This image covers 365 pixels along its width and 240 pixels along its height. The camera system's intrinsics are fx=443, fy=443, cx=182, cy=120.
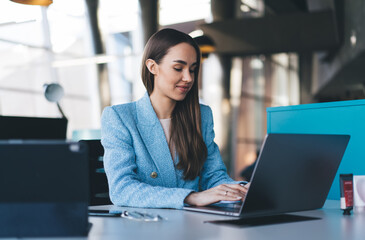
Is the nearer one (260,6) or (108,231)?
(108,231)

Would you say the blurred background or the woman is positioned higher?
the blurred background

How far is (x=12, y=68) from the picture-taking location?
7320mm

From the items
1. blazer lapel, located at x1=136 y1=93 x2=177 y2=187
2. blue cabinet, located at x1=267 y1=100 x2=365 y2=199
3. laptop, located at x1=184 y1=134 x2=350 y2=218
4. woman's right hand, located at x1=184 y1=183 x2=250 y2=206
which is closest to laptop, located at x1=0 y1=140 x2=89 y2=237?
laptop, located at x1=184 y1=134 x2=350 y2=218

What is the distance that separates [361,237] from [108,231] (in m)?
0.64

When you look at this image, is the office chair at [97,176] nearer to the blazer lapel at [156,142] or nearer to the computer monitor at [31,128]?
the computer monitor at [31,128]

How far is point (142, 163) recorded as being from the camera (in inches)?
74.4

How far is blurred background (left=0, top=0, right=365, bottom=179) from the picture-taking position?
23.9ft

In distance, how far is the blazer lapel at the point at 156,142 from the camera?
1.94 meters

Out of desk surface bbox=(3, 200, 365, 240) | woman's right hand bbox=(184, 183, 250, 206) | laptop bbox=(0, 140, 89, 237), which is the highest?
laptop bbox=(0, 140, 89, 237)

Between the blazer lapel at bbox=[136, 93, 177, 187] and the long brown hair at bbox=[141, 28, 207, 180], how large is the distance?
59mm

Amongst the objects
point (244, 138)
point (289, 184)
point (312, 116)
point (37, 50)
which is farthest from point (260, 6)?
point (289, 184)

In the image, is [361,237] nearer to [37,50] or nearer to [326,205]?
[326,205]

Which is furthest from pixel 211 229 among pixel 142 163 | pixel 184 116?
pixel 184 116

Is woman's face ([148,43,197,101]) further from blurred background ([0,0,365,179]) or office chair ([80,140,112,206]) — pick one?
blurred background ([0,0,365,179])
